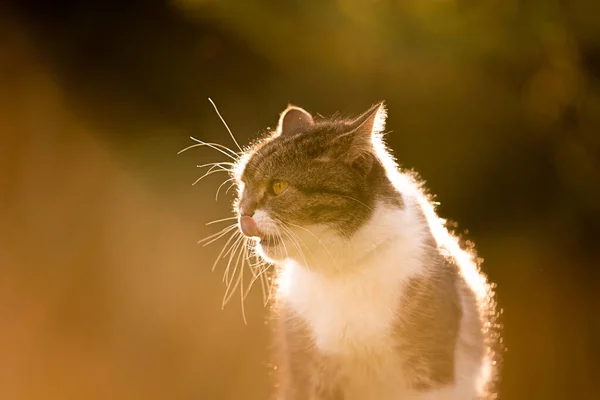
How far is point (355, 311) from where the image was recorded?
46.4 inches

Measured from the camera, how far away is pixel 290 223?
1.20 meters

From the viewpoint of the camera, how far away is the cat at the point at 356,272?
118 cm

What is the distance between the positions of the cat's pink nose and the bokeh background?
36.0 inches

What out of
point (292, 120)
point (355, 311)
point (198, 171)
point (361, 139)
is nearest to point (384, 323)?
point (355, 311)

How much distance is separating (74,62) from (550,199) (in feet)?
5.48

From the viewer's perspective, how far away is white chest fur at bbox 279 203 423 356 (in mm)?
1179

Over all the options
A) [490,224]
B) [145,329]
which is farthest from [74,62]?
[490,224]

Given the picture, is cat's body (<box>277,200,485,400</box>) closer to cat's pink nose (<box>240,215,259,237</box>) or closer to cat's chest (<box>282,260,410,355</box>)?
cat's chest (<box>282,260,410,355</box>)

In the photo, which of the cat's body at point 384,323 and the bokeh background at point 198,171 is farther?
the bokeh background at point 198,171

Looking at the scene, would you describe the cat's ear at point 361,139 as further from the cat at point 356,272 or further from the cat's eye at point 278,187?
the cat's eye at point 278,187

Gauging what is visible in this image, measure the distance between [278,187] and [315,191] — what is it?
73mm

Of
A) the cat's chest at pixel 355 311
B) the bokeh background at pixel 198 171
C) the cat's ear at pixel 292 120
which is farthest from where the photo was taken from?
the bokeh background at pixel 198 171

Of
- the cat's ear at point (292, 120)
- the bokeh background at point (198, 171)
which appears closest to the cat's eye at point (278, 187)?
the cat's ear at point (292, 120)

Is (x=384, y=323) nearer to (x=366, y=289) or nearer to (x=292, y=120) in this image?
(x=366, y=289)
